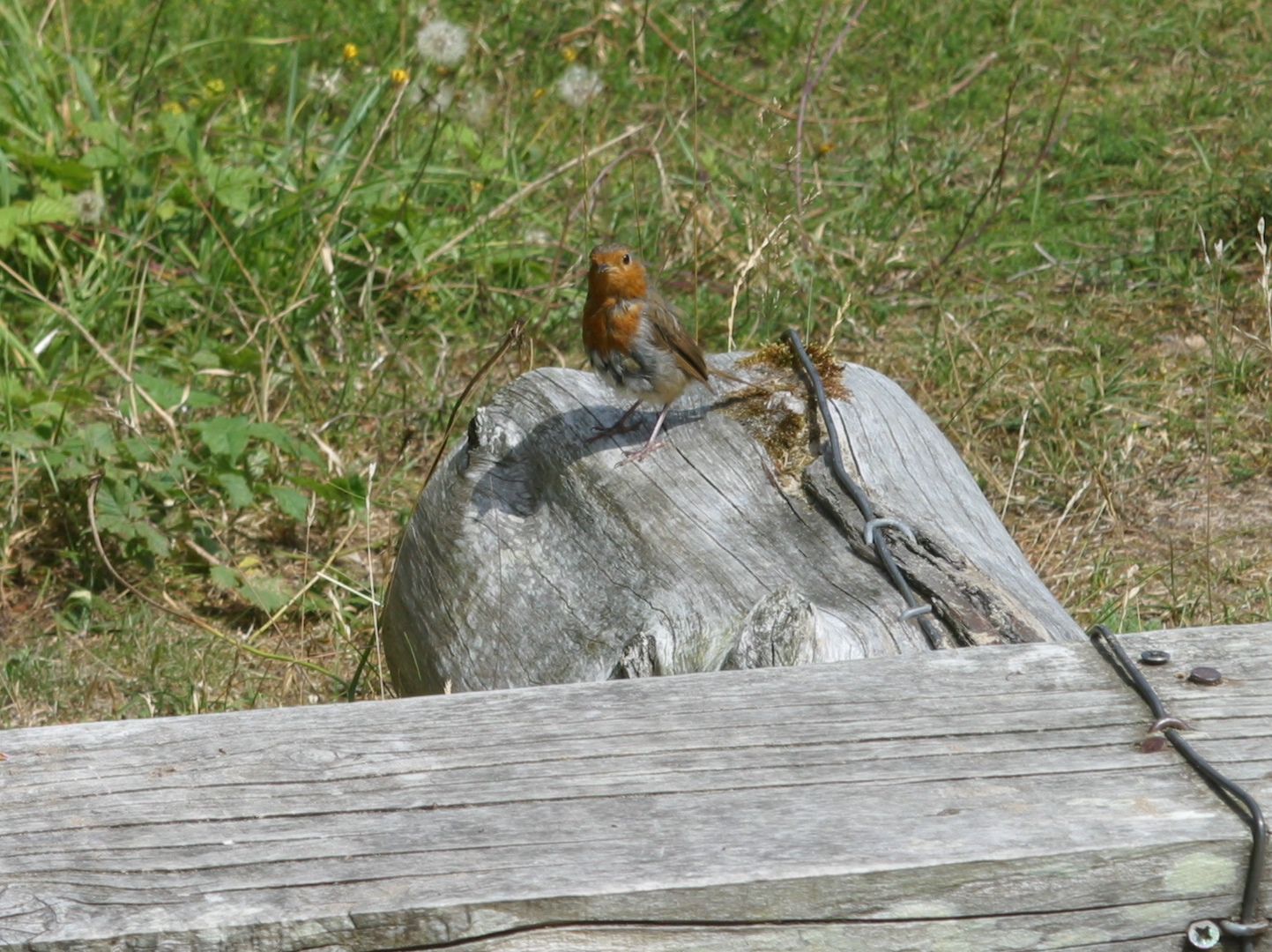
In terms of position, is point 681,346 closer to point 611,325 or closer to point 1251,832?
point 611,325

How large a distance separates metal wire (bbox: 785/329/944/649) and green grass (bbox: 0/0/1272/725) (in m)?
0.61

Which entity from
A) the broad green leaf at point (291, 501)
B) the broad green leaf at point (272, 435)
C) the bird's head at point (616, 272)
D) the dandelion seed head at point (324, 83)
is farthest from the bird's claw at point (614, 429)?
the dandelion seed head at point (324, 83)

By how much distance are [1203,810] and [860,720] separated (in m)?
0.32

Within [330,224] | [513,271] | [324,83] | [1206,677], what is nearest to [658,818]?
[1206,677]

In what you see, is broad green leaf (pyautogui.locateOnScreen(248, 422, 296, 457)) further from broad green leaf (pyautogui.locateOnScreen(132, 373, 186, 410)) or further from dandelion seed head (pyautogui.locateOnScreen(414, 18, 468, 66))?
dandelion seed head (pyautogui.locateOnScreen(414, 18, 468, 66))

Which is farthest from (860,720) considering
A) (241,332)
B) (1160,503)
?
(241,332)

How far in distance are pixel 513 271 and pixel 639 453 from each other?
2547mm

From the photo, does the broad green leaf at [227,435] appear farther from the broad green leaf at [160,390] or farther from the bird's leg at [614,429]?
the bird's leg at [614,429]

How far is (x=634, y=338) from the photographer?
3336 mm

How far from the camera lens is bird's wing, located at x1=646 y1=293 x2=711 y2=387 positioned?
10.5 feet

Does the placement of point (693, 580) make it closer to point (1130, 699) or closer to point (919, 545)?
point (919, 545)

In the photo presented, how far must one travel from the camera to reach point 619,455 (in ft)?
8.74

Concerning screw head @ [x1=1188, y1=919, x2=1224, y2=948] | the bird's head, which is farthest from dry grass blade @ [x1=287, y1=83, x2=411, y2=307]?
screw head @ [x1=1188, y1=919, x2=1224, y2=948]

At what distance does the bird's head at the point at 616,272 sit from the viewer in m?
3.47
